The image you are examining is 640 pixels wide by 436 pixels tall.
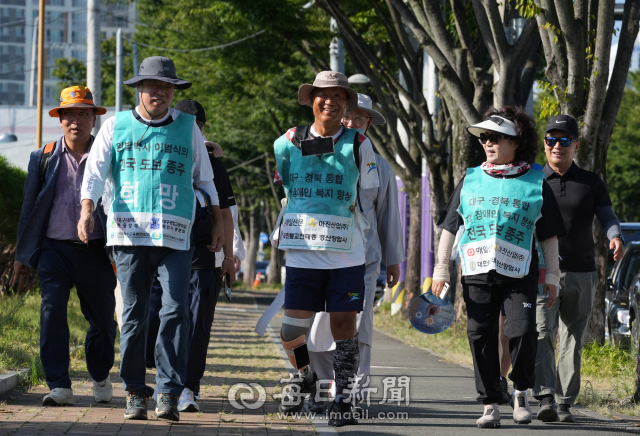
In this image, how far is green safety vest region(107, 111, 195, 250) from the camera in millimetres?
5672

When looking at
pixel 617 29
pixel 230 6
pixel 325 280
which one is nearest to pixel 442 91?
pixel 617 29

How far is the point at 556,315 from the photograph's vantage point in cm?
668

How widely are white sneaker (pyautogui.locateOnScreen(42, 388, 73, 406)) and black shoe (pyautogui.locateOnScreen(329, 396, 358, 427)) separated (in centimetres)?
177

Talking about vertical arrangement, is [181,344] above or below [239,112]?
below

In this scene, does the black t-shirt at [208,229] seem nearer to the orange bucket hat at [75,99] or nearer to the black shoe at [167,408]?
the orange bucket hat at [75,99]

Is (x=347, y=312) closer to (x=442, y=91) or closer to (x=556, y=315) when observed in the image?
(x=556, y=315)

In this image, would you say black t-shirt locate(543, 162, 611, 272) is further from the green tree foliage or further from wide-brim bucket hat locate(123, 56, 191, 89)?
the green tree foliage

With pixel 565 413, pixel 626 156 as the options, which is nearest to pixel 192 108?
pixel 565 413

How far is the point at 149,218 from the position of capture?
5.66 metres

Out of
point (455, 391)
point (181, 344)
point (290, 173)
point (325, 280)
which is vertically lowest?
point (455, 391)

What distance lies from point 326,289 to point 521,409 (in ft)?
4.72

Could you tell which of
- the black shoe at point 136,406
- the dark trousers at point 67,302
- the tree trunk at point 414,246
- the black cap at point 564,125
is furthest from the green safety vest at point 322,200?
the tree trunk at point 414,246

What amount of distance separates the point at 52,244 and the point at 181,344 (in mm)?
1333

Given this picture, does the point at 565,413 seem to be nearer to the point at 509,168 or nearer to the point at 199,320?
the point at 509,168
